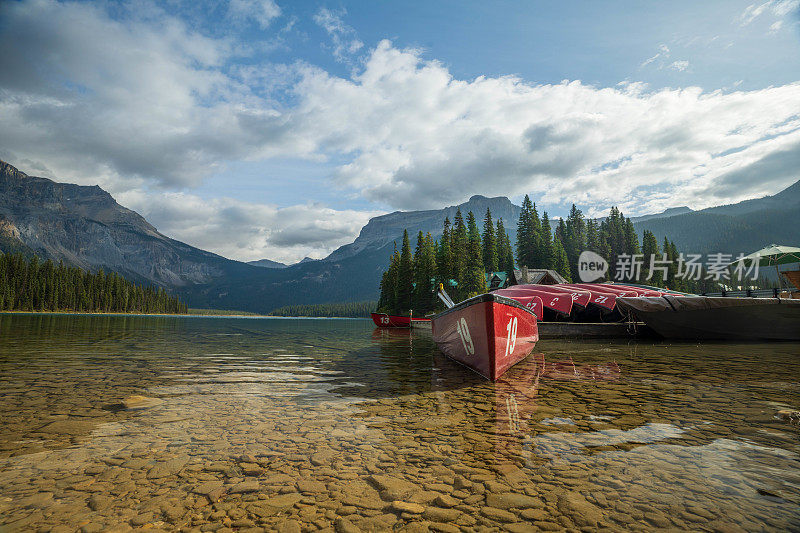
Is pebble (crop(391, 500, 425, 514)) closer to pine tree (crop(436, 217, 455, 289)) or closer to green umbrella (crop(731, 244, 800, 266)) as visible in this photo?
green umbrella (crop(731, 244, 800, 266))

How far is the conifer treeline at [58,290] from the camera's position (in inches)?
3836

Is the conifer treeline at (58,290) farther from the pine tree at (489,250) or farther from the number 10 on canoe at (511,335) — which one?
the number 10 on canoe at (511,335)

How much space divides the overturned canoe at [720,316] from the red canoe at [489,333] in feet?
41.9

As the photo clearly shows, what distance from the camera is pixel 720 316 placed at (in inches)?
811

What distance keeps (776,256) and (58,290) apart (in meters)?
149

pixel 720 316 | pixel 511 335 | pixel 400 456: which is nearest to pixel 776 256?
pixel 720 316

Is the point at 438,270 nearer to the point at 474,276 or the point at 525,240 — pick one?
the point at 474,276

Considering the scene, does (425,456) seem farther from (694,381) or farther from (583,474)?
(694,381)

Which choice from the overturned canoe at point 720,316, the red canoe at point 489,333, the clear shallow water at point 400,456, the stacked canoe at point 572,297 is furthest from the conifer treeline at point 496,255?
the clear shallow water at point 400,456

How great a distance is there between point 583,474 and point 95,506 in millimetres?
4700

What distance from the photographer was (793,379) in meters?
9.07

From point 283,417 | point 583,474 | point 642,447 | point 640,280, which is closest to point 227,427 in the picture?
point 283,417

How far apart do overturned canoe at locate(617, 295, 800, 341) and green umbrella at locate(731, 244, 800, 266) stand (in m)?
6.47

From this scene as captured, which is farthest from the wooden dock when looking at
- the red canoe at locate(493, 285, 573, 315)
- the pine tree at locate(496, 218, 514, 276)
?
the pine tree at locate(496, 218, 514, 276)
